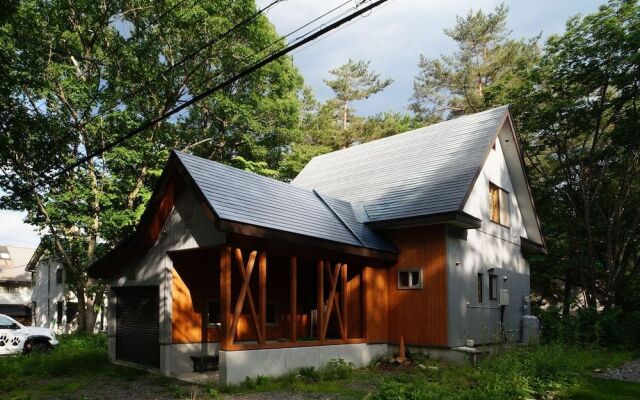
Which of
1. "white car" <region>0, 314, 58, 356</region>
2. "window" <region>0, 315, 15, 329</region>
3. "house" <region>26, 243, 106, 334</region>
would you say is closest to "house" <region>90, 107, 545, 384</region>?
"white car" <region>0, 314, 58, 356</region>

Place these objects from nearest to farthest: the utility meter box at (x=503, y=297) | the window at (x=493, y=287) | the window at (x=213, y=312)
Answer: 1. the window at (x=213, y=312)
2. the utility meter box at (x=503, y=297)
3. the window at (x=493, y=287)

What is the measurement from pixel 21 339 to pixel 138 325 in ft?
18.8

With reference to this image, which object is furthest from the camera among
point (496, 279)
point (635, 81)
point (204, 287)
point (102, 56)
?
point (102, 56)

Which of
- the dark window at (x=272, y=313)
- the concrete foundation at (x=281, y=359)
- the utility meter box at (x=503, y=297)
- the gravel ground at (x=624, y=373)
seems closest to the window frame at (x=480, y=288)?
the utility meter box at (x=503, y=297)

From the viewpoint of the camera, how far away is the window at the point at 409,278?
13.7m

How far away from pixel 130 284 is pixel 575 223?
19728 mm

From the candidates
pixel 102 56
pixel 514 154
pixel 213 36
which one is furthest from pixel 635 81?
pixel 102 56

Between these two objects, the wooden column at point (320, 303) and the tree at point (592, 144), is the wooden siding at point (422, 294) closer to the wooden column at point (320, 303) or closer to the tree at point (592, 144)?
the wooden column at point (320, 303)

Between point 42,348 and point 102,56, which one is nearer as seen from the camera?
point 42,348

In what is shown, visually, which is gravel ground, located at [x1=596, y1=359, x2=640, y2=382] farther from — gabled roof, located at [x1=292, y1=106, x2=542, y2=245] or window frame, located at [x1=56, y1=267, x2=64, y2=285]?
window frame, located at [x1=56, y1=267, x2=64, y2=285]

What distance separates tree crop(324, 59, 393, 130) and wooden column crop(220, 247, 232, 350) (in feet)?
104

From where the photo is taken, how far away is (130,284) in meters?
13.0

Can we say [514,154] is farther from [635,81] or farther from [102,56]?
[102,56]

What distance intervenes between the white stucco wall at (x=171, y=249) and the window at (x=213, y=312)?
0.63 metres
